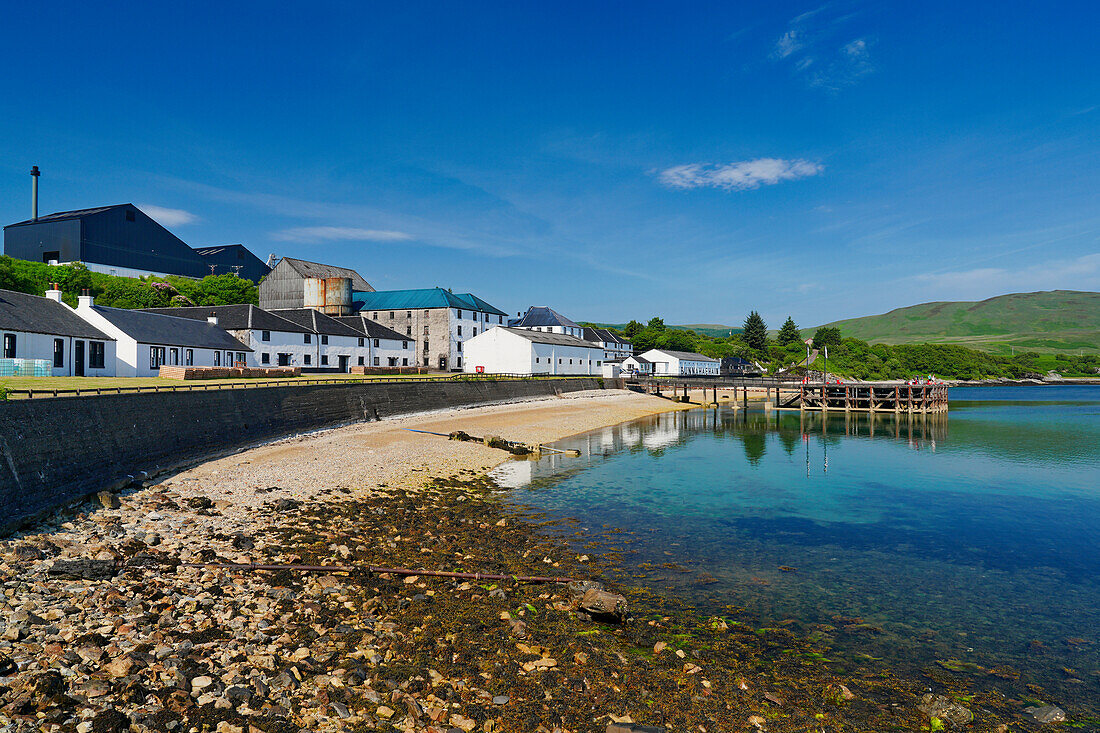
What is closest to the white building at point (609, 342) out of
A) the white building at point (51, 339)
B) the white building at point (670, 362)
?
the white building at point (670, 362)

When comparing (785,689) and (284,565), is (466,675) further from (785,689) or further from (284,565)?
(284,565)

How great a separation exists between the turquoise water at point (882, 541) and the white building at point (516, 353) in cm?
3619

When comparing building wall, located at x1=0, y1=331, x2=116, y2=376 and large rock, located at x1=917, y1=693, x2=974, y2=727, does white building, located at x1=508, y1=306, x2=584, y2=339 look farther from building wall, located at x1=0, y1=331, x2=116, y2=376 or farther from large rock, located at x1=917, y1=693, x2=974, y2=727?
large rock, located at x1=917, y1=693, x2=974, y2=727

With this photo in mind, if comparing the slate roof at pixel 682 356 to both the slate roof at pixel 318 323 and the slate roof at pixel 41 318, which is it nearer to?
the slate roof at pixel 318 323

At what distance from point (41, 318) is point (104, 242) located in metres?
50.4

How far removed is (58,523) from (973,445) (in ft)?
160

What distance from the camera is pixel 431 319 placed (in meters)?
81.2

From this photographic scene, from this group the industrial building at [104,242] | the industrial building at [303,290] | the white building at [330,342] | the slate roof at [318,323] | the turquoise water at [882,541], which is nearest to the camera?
the turquoise water at [882,541]

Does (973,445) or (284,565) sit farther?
(973,445)

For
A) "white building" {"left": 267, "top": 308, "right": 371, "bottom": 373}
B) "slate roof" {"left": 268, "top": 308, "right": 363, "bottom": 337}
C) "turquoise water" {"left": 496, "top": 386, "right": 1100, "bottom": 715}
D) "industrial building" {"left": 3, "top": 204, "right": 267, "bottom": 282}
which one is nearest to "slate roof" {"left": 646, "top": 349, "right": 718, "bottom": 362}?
"white building" {"left": 267, "top": 308, "right": 371, "bottom": 373}

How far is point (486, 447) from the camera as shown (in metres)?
30.8

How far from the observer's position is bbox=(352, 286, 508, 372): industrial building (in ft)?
266

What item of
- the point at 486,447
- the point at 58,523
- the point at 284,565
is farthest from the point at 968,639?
the point at 486,447

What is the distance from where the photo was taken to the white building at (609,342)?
108113 millimetres
